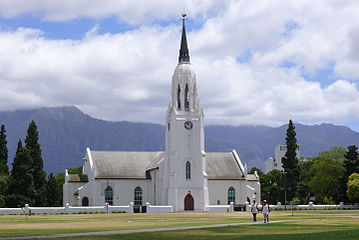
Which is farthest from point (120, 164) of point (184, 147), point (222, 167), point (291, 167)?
point (291, 167)

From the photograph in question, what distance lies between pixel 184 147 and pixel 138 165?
34.3ft

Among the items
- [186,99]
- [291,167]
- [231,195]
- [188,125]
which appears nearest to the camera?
[188,125]

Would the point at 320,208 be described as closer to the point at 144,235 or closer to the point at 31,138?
the point at 31,138

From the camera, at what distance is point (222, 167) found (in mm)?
88750

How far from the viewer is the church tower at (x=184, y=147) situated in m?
80.9

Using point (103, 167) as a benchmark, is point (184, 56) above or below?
above

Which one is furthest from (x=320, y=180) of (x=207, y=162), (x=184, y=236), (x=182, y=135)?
(x=184, y=236)

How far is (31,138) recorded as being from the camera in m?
87.6

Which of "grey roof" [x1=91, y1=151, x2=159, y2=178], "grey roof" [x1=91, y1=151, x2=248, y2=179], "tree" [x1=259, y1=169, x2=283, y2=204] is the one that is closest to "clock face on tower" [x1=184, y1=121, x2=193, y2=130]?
"grey roof" [x1=91, y1=151, x2=248, y2=179]

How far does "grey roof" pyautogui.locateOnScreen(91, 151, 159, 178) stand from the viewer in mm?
86562

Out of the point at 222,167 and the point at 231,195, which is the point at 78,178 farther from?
the point at 231,195

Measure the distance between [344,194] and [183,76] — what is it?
27.8 m

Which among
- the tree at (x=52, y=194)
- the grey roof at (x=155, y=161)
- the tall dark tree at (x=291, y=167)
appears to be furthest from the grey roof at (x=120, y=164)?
the tall dark tree at (x=291, y=167)

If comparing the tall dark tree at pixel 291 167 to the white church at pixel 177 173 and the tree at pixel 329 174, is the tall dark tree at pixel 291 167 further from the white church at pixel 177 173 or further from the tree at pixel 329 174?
the white church at pixel 177 173
